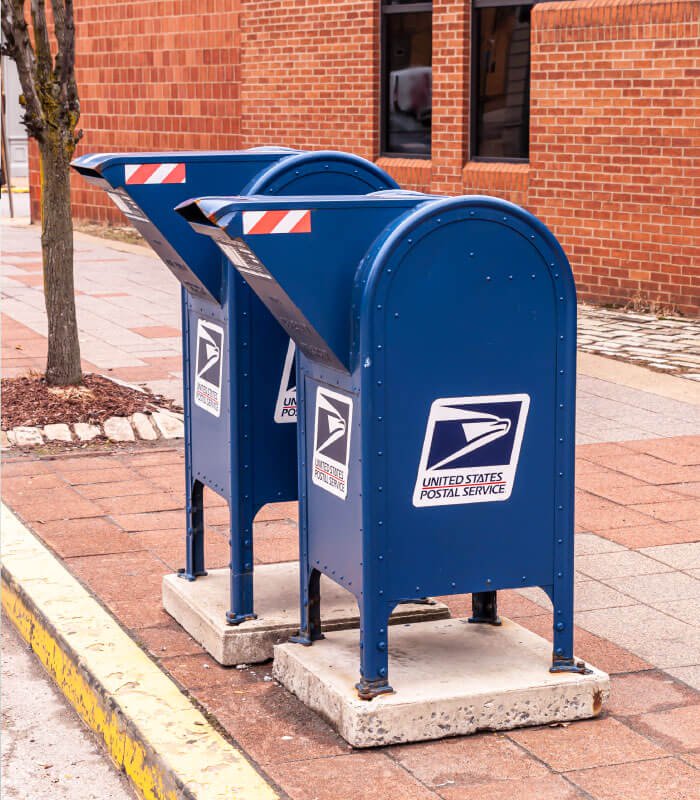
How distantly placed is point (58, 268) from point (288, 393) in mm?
4373

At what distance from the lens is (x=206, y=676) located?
189 inches

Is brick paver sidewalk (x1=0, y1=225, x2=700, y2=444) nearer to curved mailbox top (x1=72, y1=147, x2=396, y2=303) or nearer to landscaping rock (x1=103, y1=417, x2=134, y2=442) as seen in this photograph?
landscaping rock (x1=103, y1=417, x2=134, y2=442)

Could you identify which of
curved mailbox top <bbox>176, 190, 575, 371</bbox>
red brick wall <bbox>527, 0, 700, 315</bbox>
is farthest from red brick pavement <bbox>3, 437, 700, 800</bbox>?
red brick wall <bbox>527, 0, 700, 315</bbox>

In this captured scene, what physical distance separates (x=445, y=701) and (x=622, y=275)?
906 centimetres

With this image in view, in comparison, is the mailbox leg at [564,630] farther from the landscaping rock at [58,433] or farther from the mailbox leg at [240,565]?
the landscaping rock at [58,433]

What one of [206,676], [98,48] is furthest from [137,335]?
[98,48]

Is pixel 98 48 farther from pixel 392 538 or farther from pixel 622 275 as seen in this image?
pixel 392 538

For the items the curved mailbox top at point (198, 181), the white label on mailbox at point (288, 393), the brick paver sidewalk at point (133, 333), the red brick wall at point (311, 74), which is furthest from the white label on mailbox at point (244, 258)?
the red brick wall at point (311, 74)

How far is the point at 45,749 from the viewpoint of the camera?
4.57 meters

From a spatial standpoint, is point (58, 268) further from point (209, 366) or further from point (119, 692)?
point (119, 692)

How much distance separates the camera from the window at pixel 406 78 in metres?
14.7

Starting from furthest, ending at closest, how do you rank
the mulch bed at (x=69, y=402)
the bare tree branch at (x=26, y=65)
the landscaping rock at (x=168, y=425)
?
the bare tree branch at (x=26, y=65)
the mulch bed at (x=69, y=402)
the landscaping rock at (x=168, y=425)

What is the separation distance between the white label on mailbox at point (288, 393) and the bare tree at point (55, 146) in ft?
13.8

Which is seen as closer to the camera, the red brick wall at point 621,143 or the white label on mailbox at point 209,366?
the white label on mailbox at point 209,366
